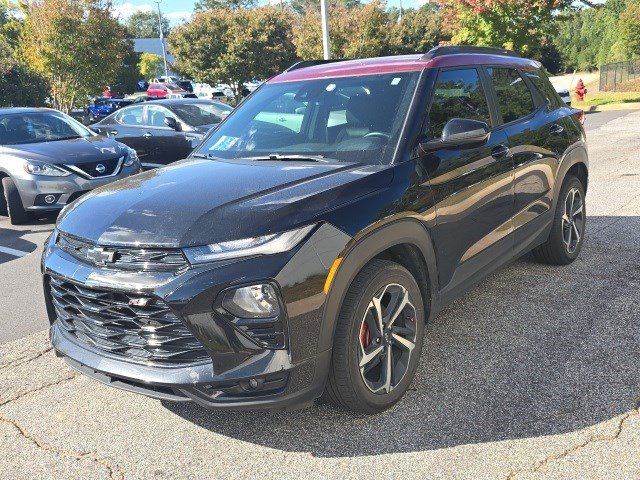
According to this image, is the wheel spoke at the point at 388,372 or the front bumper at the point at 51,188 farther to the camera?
the front bumper at the point at 51,188

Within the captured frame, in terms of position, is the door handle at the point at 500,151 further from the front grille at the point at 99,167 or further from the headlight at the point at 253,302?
the front grille at the point at 99,167

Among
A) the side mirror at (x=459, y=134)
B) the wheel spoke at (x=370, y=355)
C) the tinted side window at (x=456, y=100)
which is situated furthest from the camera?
the tinted side window at (x=456, y=100)

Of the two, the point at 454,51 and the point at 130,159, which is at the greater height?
the point at 454,51

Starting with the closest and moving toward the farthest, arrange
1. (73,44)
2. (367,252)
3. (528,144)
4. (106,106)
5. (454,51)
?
(367,252)
(454,51)
(528,144)
(73,44)
(106,106)

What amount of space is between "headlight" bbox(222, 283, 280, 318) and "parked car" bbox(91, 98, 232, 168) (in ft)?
28.2

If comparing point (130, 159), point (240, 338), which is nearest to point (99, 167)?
point (130, 159)

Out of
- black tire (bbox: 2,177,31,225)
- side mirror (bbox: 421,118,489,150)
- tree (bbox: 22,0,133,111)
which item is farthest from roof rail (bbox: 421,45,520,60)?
tree (bbox: 22,0,133,111)

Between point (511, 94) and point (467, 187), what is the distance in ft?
4.14

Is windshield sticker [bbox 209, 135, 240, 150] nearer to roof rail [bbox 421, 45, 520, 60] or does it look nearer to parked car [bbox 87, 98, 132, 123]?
roof rail [bbox 421, 45, 520, 60]

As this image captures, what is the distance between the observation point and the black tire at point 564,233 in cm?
511

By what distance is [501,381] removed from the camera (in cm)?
347

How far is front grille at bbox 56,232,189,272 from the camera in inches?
105

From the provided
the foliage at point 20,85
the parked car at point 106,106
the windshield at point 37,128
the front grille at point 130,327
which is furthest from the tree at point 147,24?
the front grille at point 130,327

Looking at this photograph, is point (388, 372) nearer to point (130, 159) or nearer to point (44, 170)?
point (44, 170)
